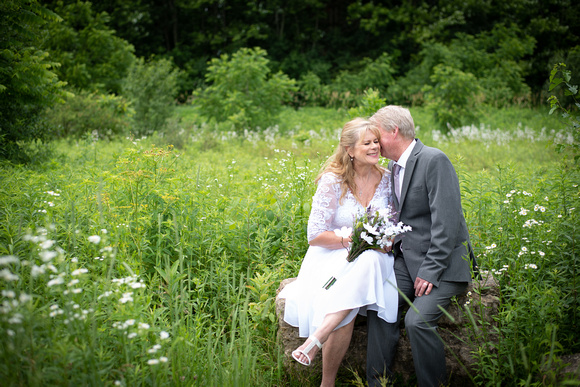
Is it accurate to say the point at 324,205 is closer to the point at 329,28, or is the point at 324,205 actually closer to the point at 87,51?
the point at 87,51

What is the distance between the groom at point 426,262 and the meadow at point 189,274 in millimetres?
246

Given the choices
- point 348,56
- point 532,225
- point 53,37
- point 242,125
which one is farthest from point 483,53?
point 532,225

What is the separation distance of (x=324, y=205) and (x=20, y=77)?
5.27 metres

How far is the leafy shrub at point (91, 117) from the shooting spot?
37.0ft

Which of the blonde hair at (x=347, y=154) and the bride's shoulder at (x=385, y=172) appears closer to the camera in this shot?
the blonde hair at (x=347, y=154)

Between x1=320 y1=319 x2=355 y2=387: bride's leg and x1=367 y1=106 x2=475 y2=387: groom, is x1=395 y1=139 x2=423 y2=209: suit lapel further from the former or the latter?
x1=320 y1=319 x2=355 y2=387: bride's leg

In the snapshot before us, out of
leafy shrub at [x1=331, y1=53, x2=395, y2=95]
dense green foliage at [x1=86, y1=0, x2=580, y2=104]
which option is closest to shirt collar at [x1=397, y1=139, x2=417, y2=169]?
leafy shrub at [x1=331, y1=53, x2=395, y2=95]

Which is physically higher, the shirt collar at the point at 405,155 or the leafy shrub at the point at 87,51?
the leafy shrub at the point at 87,51

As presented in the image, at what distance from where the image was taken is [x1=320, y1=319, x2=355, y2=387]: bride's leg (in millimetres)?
2906

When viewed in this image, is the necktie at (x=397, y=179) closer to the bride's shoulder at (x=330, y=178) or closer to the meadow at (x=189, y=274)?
the bride's shoulder at (x=330, y=178)

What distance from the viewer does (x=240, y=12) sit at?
90.4 feet

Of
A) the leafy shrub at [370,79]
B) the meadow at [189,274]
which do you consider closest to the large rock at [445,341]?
the meadow at [189,274]

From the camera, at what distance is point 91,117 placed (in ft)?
39.1

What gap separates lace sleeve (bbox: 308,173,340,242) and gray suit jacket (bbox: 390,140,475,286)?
21.8 inches
